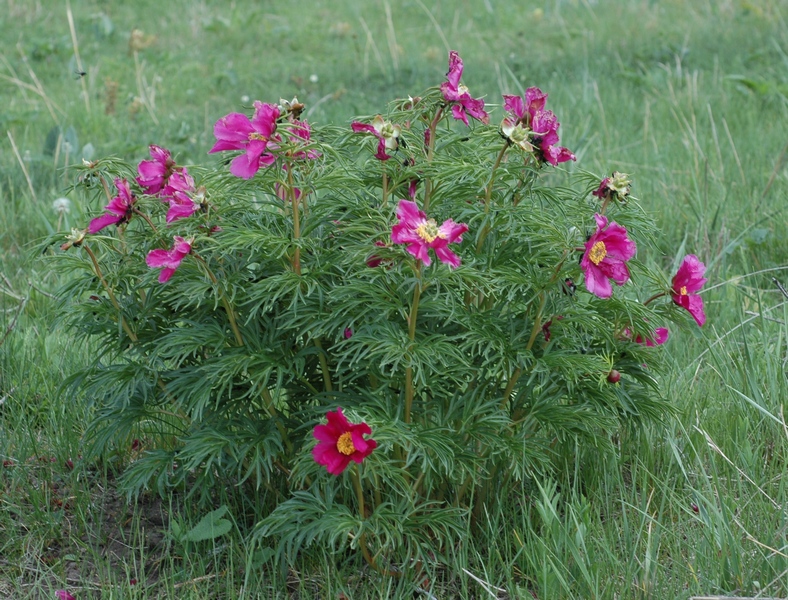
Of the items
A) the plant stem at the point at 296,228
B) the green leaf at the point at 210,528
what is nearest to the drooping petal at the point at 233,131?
the plant stem at the point at 296,228

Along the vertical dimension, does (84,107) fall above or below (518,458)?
below

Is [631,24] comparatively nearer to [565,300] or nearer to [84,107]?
[84,107]

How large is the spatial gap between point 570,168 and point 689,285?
7.85ft

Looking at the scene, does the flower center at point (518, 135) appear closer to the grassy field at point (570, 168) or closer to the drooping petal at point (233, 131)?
the drooping petal at point (233, 131)

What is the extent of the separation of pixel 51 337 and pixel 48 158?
1779 mm

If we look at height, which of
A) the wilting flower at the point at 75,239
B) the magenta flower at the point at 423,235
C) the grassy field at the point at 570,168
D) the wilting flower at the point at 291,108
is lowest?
the grassy field at the point at 570,168

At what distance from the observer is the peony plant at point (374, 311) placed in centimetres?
168

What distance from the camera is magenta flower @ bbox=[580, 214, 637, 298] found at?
5.41 ft

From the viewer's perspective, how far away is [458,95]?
5.74ft

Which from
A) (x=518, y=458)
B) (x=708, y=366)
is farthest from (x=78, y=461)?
(x=708, y=366)

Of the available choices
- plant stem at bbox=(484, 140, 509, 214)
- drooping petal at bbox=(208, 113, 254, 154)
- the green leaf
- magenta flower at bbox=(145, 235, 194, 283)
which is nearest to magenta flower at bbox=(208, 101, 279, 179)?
drooping petal at bbox=(208, 113, 254, 154)

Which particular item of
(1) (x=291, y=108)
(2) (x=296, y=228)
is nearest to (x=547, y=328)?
(2) (x=296, y=228)

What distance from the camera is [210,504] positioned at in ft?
7.13

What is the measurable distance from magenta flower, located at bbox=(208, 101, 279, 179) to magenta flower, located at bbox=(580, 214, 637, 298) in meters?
0.61
